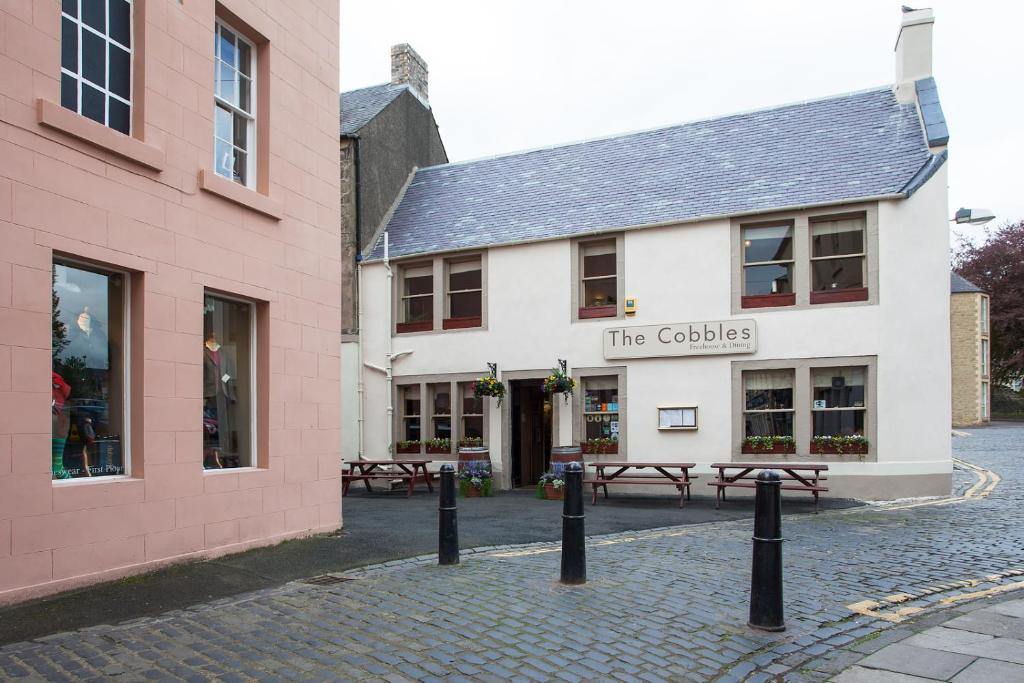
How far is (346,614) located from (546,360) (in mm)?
11576

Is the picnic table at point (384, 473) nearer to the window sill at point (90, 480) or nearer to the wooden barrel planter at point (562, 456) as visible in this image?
the wooden barrel planter at point (562, 456)

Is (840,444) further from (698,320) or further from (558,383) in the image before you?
(558,383)

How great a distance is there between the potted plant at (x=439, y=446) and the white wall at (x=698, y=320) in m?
1.10

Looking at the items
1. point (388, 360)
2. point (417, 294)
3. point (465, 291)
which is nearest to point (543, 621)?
point (465, 291)

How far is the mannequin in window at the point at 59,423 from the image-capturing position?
6539 millimetres

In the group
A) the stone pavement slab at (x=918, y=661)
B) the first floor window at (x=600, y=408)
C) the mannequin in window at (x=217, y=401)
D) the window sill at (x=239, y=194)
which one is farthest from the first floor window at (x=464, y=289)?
the stone pavement slab at (x=918, y=661)

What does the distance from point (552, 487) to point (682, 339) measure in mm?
3868

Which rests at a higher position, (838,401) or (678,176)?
(678,176)

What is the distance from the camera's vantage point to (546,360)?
17.2 metres

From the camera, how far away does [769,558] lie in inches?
220

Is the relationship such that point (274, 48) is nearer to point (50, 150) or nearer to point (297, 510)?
point (50, 150)

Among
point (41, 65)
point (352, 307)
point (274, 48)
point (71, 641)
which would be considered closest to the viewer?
point (71, 641)

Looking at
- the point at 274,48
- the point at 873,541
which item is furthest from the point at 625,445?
the point at 274,48

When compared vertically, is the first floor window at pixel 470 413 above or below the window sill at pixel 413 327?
below
